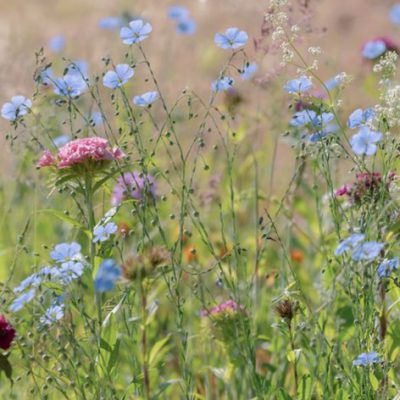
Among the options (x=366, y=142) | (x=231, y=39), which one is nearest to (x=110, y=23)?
(x=231, y=39)

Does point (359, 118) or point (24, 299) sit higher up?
point (359, 118)

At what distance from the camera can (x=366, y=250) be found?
1453 millimetres

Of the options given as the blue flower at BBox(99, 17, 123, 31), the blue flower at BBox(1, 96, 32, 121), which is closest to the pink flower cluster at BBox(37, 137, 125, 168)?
the blue flower at BBox(1, 96, 32, 121)

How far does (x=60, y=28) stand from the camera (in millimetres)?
6367

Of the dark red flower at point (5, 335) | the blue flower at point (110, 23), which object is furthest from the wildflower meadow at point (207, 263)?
the blue flower at point (110, 23)

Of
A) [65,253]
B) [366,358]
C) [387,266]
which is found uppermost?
[65,253]

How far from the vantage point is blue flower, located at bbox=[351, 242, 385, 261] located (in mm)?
1439

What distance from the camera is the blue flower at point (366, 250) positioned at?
144 cm

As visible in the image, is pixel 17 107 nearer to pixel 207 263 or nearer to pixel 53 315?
pixel 53 315

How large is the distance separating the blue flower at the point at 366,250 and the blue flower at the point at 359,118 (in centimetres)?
39

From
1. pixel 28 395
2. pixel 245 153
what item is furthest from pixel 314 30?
pixel 245 153

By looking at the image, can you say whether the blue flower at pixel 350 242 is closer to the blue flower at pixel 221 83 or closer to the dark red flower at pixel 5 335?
the blue flower at pixel 221 83

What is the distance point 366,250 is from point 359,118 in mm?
421

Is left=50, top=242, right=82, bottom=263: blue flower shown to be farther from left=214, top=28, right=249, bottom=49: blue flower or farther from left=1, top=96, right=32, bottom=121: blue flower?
left=214, top=28, right=249, bottom=49: blue flower
